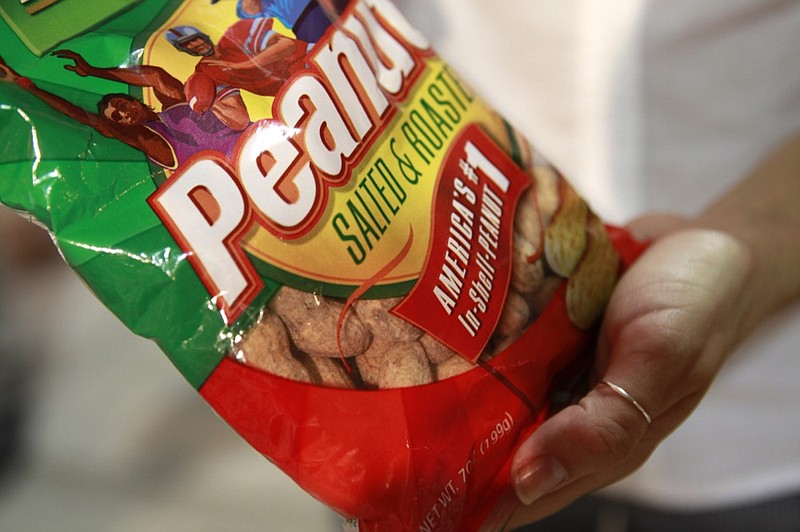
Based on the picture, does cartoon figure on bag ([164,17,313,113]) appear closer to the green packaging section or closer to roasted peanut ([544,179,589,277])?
the green packaging section

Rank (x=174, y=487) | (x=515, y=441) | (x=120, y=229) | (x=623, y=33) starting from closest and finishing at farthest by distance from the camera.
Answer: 1. (x=120, y=229)
2. (x=515, y=441)
3. (x=623, y=33)
4. (x=174, y=487)

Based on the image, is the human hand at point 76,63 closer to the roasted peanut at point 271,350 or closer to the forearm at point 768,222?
the roasted peanut at point 271,350

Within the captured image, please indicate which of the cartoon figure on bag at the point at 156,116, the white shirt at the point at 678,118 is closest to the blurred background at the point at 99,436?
the white shirt at the point at 678,118

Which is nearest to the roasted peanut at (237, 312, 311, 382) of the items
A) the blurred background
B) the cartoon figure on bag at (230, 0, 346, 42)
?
the cartoon figure on bag at (230, 0, 346, 42)

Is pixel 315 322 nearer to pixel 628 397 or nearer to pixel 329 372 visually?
pixel 329 372

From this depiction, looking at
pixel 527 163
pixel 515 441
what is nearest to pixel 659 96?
pixel 527 163

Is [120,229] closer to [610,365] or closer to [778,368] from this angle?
[610,365]
